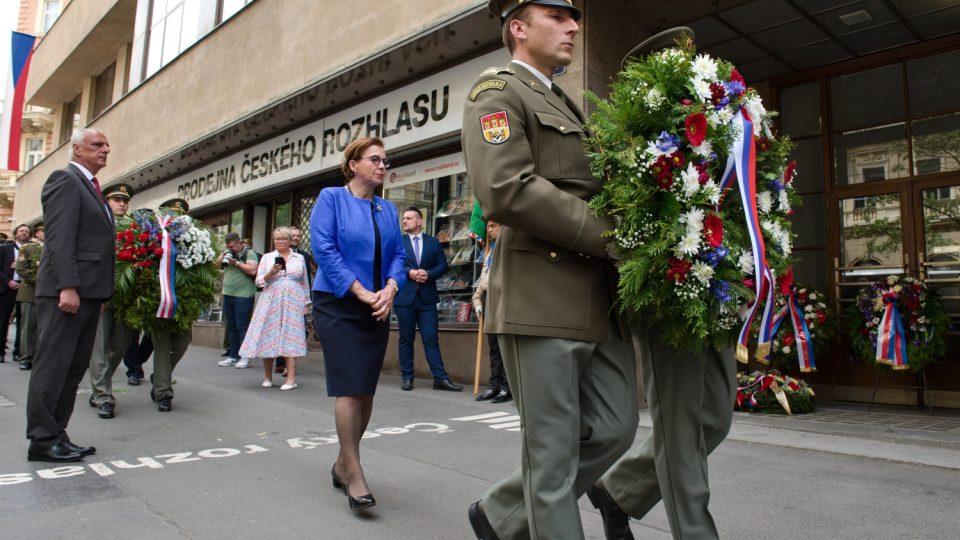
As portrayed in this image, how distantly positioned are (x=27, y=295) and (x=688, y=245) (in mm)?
11789

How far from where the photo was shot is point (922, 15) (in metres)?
7.01

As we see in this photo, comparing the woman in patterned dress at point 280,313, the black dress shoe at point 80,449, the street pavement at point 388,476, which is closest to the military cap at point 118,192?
the woman in patterned dress at point 280,313

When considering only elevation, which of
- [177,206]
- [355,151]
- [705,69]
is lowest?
[705,69]

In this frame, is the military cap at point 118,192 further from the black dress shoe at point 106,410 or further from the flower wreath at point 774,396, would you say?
the flower wreath at point 774,396

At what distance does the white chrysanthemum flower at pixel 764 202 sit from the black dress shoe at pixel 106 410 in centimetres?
562

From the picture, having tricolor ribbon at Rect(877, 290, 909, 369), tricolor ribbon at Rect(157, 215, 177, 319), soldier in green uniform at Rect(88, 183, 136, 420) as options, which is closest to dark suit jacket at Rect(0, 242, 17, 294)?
soldier in green uniform at Rect(88, 183, 136, 420)

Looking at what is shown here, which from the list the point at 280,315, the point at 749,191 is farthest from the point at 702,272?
the point at 280,315

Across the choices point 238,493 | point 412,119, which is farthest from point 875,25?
point 238,493

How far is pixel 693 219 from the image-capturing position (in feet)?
6.70

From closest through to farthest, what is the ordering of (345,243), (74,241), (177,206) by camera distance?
(345,243), (74,241), (177,206)

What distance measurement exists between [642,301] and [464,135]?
768 millimetres

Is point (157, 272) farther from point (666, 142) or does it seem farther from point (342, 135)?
→ point (666, 142)

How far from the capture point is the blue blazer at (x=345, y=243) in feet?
11.7

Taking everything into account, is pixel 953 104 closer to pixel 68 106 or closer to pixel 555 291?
pixel 555 291
